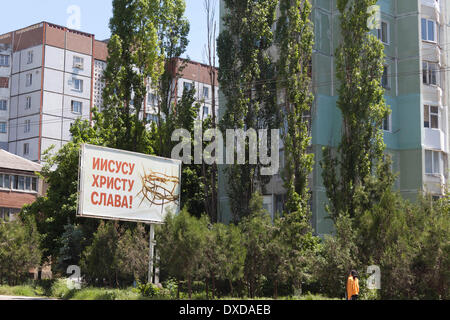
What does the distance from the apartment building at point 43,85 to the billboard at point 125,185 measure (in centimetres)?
3795

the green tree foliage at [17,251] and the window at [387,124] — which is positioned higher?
the window at [387,124]

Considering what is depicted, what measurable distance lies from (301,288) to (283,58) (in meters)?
11.5

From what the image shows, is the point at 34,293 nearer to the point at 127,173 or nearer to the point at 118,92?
the point at 127,173

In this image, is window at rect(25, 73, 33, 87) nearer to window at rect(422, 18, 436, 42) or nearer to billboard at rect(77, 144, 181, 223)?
billboard at rect(77, 144, 181, 223)

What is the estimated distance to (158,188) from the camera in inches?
1113

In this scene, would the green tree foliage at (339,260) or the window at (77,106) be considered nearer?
the green tree foliage at (339,260)

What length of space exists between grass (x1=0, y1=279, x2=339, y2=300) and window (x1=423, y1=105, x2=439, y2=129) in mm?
14995

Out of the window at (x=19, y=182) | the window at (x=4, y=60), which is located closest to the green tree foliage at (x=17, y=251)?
the window at (x=19, y=182)

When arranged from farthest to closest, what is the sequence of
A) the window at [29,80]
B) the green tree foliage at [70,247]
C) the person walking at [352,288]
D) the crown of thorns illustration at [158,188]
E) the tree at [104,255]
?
the window at [29,80], the green tree foliage at [70,247], the tree at [104,255], the crown of thorns illustration at [158,188], the person walking at [352,288]

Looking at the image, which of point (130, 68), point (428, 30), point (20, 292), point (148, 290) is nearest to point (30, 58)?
point (130, 68)

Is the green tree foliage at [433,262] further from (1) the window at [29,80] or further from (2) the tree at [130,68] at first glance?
(1) the window at [29,80]

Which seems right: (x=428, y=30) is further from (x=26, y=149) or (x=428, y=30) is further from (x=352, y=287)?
(x=26, y=149)

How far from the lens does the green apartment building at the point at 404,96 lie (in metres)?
33.8
